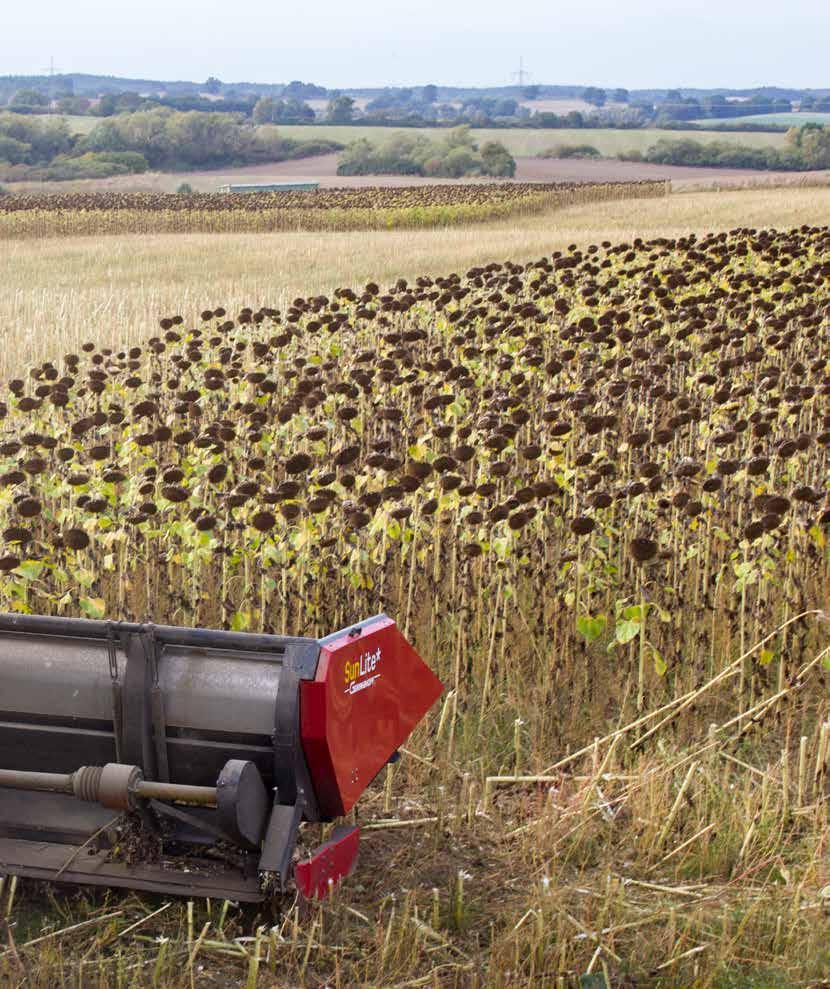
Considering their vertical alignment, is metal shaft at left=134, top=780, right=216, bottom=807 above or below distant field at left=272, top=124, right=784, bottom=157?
below

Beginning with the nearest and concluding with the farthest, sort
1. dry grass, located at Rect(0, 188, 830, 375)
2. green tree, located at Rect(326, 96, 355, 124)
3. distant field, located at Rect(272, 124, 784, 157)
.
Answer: dry grass, located at Rect(0, 188, 830, 375) → distant field, located at Rect(272, 124, 784, 157) → green tree, located at Rect(326, 96, 355, 124)

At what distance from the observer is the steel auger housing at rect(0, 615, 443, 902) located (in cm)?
352

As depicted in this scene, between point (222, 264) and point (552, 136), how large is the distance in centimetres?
8688

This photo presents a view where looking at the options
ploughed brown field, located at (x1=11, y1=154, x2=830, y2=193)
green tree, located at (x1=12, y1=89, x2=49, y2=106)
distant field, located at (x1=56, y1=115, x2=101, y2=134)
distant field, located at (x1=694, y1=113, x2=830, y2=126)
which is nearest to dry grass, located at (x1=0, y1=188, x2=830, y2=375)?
ploughed brown field, located at (x1=11, y1=154, x2=830, y2=193)

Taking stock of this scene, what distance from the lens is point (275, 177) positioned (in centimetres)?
7938

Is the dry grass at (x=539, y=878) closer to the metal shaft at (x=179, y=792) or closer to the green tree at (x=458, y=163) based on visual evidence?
the metal shaft at (x=179, y=792)

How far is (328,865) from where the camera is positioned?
3.71m

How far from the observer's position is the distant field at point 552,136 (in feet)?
318

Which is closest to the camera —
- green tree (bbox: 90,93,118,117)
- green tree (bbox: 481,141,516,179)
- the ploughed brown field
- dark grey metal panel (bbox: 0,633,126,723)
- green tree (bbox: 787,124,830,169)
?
dark grey metal panel (bbox: 0,633,126,723)

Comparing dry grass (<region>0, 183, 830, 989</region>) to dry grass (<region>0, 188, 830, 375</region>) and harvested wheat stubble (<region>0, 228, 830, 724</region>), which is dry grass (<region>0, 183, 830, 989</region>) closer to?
harvested wheat stubble (<region>0, 228, 830, 724</region>)

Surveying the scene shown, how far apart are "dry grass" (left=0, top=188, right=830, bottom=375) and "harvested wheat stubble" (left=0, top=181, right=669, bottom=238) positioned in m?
2.76

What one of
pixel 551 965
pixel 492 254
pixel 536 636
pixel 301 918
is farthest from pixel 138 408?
pixel 492 254

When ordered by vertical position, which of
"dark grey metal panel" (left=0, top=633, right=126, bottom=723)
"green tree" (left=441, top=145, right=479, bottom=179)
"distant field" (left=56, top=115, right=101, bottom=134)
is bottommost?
"dark grey metal panel" (left=0, top=633, right=126, bottom=723)

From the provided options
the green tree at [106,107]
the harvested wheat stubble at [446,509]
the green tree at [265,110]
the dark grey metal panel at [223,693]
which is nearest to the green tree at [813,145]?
the green tree at [265,110]
